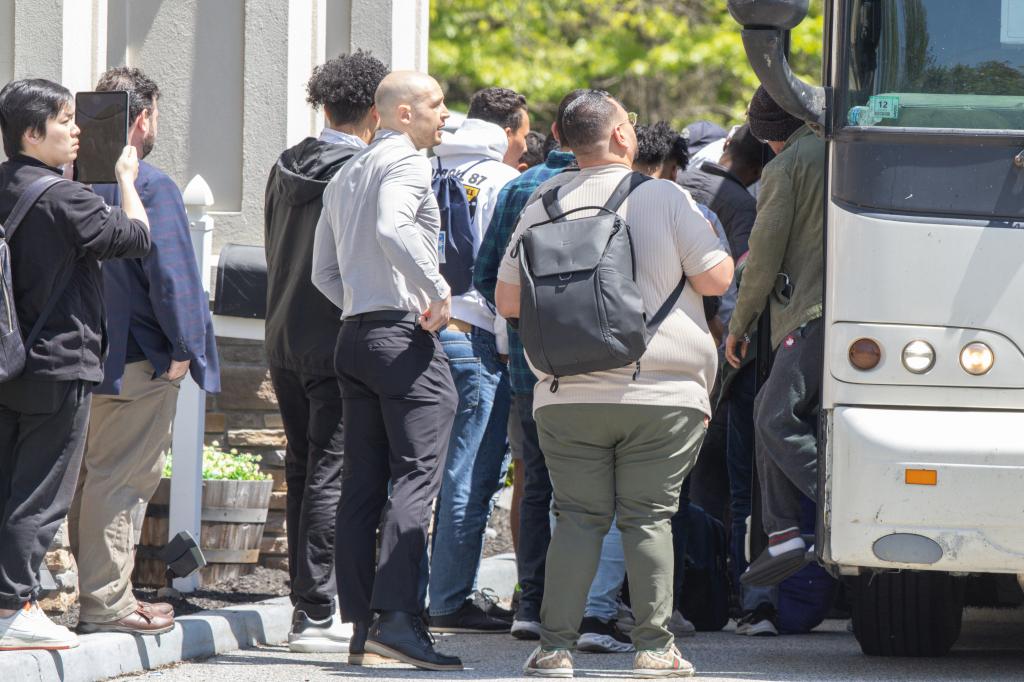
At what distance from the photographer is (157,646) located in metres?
6.16

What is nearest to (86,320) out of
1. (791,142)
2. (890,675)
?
(791,142)

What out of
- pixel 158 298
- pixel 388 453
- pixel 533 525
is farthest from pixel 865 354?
pixel 158 298

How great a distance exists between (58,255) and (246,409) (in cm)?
312

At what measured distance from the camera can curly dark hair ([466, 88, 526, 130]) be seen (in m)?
7.86

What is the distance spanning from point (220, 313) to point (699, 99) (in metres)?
16.1

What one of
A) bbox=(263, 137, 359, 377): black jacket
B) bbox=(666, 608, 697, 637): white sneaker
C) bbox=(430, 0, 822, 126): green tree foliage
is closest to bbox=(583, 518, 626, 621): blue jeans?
bbox=(666, 608, 697, 637): white sneaker

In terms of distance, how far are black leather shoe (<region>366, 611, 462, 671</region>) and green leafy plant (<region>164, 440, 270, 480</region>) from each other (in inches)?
86.9

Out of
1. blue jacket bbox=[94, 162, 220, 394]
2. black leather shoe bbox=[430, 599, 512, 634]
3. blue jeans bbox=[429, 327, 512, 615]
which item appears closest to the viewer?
blue jacket bbox=[94, 162, 220, 394]

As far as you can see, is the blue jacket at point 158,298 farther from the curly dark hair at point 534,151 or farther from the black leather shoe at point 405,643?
the curly dark hair at point 534,151

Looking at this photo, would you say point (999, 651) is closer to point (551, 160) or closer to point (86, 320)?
point (551, 160)

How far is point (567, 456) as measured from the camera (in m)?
5.75

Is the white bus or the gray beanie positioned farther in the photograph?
the gray beanie

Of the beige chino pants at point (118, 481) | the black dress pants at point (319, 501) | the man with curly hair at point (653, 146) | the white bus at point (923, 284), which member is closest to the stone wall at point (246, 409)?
the black dress pants at point (319, 501)

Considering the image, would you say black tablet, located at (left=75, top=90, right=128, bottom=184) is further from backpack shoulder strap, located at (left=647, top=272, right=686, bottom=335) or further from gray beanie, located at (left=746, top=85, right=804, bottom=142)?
gray beanie, located at (left=746, top=85, right=804, bottom=142)
